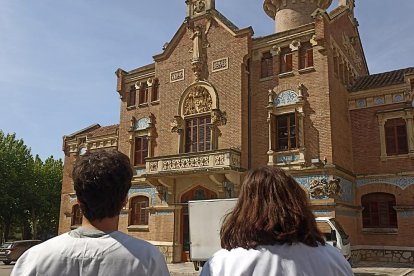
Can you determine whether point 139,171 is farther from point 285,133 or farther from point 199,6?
point 199,6

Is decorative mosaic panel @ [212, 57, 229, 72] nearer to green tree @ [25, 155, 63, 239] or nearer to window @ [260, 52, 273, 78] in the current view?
window @ [260, 52, 273, 78]

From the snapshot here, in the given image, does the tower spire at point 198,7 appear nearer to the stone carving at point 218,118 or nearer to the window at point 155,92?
the window at point 155,92

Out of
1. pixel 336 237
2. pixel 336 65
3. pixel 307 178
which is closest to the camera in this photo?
pixel 336 237

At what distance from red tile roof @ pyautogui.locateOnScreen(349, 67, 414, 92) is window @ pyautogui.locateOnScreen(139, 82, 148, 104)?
12010 millimetres

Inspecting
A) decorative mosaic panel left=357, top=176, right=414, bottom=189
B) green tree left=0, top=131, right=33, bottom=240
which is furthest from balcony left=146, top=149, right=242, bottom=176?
green tree left=0, top=131, right=33, bottom=240

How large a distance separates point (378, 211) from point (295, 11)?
1225cm

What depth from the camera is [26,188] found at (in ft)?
124

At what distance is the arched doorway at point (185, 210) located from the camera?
69.2 ft

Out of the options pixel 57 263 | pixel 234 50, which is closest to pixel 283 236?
pixel 57 263

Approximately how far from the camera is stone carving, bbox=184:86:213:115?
871 inches

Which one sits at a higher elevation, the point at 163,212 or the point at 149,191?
the point at 149,191

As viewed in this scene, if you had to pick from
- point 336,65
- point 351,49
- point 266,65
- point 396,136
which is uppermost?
point 351,49

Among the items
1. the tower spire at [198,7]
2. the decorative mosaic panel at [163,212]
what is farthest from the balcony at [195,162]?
the tower spire at [198,7]

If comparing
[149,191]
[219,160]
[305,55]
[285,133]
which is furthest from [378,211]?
[149,191]
